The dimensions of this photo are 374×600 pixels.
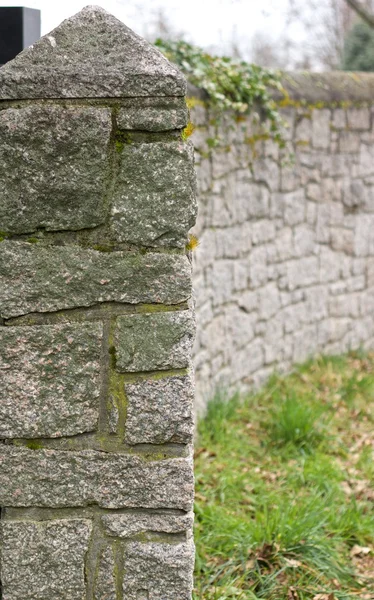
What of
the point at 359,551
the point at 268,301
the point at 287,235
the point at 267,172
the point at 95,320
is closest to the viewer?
the point at 95,320

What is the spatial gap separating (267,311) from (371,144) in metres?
2.25

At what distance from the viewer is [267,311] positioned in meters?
5.88

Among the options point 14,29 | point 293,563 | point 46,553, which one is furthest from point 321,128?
point 46,553

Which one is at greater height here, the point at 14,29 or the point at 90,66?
the point at 14,29

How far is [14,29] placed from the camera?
247 centimetres

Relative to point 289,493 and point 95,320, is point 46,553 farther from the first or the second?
point 289,493

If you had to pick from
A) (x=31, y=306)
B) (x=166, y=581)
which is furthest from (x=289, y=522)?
(x=31, y=306)

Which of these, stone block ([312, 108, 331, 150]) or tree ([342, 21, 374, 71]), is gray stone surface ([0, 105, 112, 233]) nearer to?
stone block ([312, 108, 331, 150])

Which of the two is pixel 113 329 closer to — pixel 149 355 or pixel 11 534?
pixel 149 355

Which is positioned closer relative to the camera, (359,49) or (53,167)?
(53,167)

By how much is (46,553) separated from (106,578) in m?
0.19

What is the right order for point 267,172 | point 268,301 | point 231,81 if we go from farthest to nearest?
1. point 268,301
2. point 267,172
3. point 231,81

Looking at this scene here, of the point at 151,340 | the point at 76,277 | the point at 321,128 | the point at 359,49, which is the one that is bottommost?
the point at 151,340

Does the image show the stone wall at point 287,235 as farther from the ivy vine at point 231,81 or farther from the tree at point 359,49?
the tree at point 359,49
